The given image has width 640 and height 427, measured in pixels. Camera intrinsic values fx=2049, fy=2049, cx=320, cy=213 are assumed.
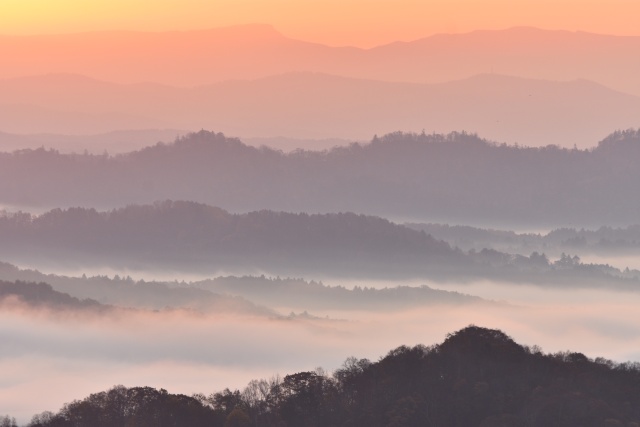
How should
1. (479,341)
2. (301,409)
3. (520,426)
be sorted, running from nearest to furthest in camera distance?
(520,426), (301,409), (479,341)

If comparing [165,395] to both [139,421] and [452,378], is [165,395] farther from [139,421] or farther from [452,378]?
[452,378]

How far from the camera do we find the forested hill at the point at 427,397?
15775 cm

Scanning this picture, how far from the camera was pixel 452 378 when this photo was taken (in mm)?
166250

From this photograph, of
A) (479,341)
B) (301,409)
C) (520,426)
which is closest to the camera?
(520,426)

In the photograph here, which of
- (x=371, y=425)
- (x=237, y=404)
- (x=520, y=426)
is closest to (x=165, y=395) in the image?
(x=237, y=404)

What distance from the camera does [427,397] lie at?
161500 mm

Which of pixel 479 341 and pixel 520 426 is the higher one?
pixel 479 341

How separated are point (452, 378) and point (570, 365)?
41.0ft

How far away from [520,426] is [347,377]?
71.4 feet

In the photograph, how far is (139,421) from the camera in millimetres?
160125

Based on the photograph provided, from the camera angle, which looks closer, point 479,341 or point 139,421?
point 139,421

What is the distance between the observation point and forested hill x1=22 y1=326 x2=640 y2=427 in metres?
158

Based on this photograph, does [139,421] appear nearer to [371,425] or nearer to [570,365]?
[371,425]

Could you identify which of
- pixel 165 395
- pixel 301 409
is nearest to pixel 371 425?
pixel 301 409
